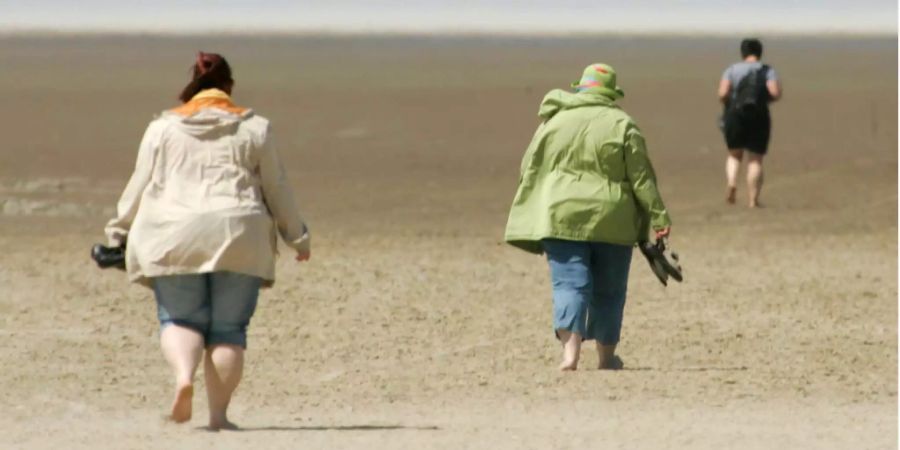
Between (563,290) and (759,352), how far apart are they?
139cm

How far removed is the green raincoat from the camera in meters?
Result: 11.8

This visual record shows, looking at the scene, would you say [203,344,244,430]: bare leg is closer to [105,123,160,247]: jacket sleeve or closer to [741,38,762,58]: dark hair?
[105,123,160,247]: jacket sleeve

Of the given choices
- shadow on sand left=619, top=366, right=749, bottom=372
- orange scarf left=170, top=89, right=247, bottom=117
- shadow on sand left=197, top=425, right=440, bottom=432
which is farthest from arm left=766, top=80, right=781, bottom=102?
orange scarf left=170, top=89, right=247, bottom=117

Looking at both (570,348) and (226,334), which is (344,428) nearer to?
(226,334)

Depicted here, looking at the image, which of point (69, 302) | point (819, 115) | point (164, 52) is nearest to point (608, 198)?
point (69, 302)

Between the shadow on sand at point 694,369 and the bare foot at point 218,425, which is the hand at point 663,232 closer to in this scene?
the shadow on sand at point 694,369

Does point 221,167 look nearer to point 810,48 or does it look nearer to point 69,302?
point 69,302

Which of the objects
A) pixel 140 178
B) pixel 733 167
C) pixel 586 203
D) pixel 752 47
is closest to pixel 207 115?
pixel 140 178

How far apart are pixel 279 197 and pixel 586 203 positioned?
7.56ft

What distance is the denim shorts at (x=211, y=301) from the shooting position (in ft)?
32.3

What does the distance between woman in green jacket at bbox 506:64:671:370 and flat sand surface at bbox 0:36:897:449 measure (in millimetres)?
354

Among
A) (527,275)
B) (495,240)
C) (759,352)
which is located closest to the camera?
(759,352)

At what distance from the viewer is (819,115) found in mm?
37406

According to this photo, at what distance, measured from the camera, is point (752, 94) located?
67.7ft
